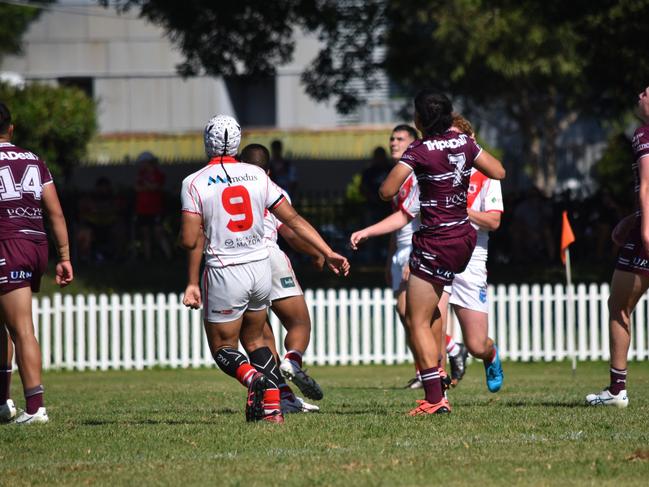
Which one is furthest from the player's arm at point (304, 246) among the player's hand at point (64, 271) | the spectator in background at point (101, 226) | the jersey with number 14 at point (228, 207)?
the spectator in background at point (101, 226)

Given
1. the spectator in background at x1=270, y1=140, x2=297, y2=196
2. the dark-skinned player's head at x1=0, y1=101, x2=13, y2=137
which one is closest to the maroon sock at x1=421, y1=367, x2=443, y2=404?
the dark-skinned player's head at x1=0, y1=101, x2=13, y2=137

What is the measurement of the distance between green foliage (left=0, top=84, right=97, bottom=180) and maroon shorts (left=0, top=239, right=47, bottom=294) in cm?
2717

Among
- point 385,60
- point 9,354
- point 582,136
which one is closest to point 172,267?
point 385,60

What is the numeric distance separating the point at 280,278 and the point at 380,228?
1.00 metres

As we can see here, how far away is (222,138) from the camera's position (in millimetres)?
8586

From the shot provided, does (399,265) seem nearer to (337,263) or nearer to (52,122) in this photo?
(337,263)

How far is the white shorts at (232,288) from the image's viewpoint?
8.50 metres

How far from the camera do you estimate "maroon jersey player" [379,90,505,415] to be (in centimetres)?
875

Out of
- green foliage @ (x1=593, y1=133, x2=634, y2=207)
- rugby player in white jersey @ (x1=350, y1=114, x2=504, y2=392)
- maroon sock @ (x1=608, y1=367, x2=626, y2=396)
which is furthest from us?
green foliage @ (x1=593, y1=133, x2=634, y2=207)

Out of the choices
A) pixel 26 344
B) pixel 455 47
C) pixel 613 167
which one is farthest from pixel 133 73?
pixel 26 344

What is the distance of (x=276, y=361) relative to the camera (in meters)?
9.23

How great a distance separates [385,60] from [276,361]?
842 inches

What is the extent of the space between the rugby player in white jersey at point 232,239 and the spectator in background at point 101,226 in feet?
57.0

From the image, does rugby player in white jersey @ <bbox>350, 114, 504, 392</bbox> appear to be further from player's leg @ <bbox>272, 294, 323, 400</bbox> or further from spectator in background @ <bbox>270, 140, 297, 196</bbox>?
spectator in background @ <bbox>270, 140, 297, 196</bbox>
